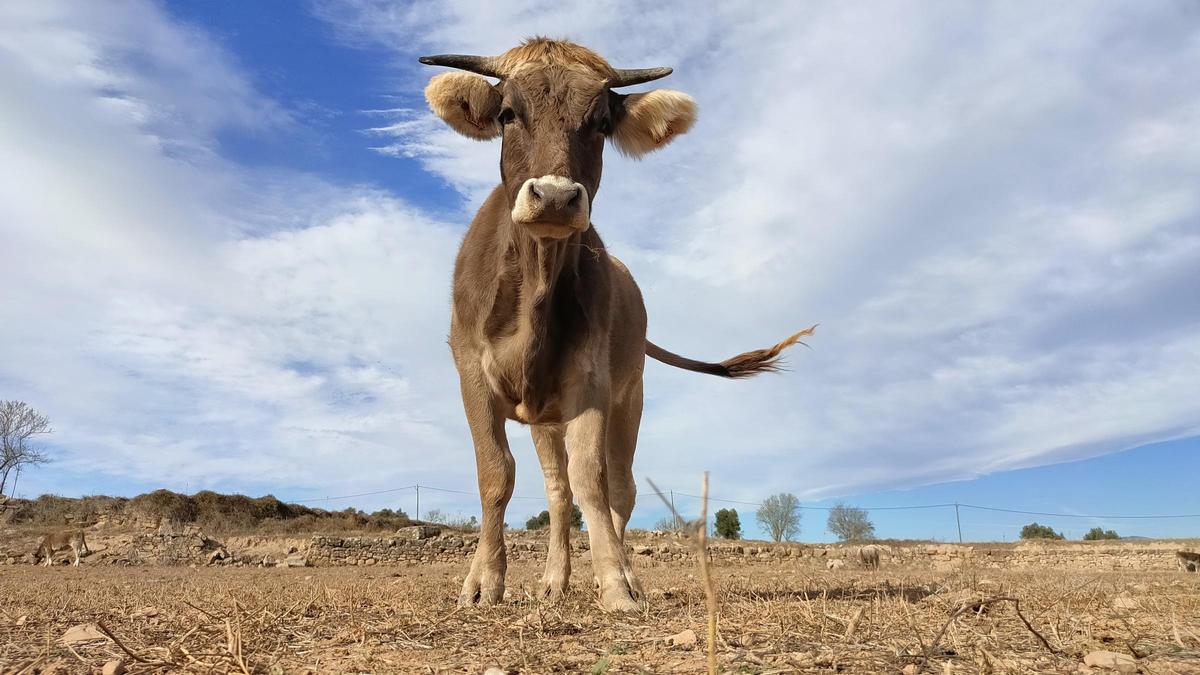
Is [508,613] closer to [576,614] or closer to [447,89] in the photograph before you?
[576,614]

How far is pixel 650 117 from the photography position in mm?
5262

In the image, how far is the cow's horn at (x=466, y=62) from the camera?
5.10m

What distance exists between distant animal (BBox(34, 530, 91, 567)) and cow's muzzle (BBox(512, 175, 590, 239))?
22083mm

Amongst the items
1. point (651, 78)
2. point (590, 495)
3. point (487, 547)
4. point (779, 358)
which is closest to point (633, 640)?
point (590, 495)

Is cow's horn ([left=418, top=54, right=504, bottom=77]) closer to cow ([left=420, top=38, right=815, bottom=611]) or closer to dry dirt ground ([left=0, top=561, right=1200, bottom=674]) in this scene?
cow ([left=420, top=38, right=815, bottom=611])

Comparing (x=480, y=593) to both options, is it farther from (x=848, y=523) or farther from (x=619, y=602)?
(x=848, y=523)

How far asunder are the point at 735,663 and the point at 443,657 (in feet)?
3.29

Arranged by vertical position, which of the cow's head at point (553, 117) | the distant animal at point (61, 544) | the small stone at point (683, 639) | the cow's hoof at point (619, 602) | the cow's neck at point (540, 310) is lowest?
the small stone at point (683, 639)

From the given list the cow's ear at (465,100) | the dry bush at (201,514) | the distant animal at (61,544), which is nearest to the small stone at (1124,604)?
the cow's ear at (465,100)

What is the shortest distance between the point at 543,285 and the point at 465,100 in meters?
1.33

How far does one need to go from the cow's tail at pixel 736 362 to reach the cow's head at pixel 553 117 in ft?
10.8

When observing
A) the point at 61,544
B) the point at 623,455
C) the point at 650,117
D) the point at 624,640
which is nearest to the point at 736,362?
the point at 623,455

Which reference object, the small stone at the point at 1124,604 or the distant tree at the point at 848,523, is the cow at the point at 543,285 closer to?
the small stone at the point at 1124,604

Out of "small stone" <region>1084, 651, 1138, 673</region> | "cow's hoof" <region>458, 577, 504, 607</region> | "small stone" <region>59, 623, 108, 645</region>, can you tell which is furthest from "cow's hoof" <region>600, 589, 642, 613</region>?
"small stone" <region>59, 623, 108, 645</region>
